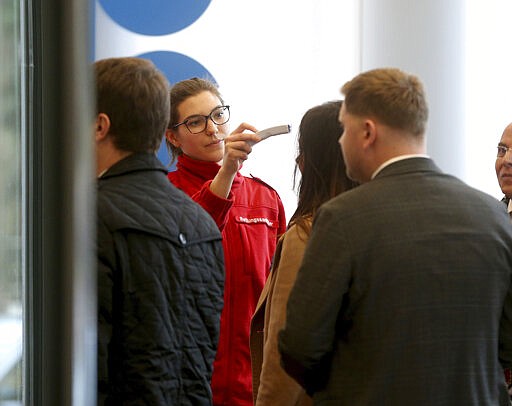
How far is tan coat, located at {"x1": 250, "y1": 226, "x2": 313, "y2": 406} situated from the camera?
1.89 m

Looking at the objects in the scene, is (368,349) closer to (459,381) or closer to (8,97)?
(459,381)

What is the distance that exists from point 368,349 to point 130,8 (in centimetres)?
183

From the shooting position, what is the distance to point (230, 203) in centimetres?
220

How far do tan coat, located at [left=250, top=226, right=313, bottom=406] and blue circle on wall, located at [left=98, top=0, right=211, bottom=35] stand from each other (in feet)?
4.48

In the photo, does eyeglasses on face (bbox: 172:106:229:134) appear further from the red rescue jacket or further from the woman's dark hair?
the woman's dark hair

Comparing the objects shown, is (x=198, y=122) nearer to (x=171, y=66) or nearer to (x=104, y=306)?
(x=171, y=66)

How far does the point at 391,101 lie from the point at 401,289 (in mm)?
371

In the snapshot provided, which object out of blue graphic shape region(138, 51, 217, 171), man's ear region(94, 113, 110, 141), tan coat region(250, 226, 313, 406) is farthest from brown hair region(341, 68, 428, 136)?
blue graphic shape region(138, 51, 217, 171)

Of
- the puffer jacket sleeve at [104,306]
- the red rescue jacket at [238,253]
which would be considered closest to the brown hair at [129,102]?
the puffer jacket sleeve at [104,306]

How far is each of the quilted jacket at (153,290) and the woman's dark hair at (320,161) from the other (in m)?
0.35

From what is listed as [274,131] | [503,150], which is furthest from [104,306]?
[503,150]

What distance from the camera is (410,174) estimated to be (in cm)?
167

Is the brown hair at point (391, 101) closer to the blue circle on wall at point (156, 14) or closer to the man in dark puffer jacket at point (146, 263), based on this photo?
the man in dark puffer jacket at point (146, 263)

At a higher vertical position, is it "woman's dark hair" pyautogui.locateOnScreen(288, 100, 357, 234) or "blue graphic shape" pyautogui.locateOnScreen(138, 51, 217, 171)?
"blue graphic shape" pyautogui.locateOnScreen(138, 51, 217, 171)
